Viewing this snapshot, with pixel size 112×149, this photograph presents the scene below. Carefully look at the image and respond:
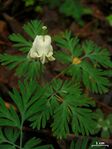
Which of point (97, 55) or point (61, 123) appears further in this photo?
point (97, 55)

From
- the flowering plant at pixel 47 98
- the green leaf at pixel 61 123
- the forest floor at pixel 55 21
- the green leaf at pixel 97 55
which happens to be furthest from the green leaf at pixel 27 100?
the forest floor at pixel 55 21

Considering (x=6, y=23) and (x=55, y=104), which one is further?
(x=6, y=23)

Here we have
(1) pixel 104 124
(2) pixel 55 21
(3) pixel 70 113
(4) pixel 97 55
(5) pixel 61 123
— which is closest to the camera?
(5) pixel 61 123

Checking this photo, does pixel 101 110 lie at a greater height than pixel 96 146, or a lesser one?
greater

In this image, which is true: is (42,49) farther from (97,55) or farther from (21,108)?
(97,55)

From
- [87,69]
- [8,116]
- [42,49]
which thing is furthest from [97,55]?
[8,116]

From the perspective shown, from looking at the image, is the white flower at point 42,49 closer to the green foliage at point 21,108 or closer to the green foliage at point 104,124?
the green foliage at point 21,108

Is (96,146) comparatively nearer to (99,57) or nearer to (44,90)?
(44,90)

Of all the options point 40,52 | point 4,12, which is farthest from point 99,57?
point 4,12
